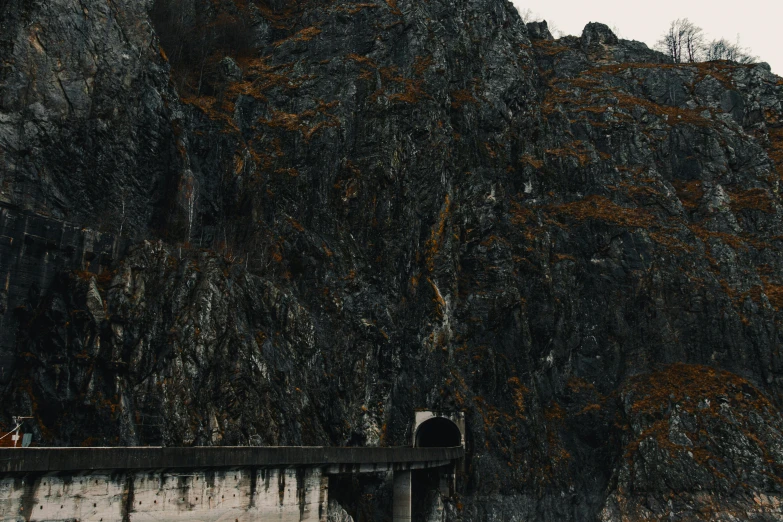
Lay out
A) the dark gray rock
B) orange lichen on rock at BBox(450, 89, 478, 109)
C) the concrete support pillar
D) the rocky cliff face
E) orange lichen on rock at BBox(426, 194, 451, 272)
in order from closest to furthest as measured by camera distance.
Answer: the rocky cliff face, the concrete support pillar, orange lichen on rock at BBox(426, 194, 451, 272), orange lichen on rock at BBox(450, 89, 478, 109), the dark gray rock

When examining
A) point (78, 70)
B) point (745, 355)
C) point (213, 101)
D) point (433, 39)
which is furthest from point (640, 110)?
point (78, 70)

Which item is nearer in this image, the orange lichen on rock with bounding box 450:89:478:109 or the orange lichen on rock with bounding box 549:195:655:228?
the orange lichen on rock with bounding box 549:195:655:228

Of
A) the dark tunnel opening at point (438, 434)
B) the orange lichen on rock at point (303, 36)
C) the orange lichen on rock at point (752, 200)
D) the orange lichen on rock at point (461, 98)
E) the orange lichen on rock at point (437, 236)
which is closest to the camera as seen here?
the dark tunnel opening at point (438, 434)

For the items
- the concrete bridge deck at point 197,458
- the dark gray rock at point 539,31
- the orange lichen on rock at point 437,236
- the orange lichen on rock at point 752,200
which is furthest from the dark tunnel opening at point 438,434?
the dark gray rock at point 539,31

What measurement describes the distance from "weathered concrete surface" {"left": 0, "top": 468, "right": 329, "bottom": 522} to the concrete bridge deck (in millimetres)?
410

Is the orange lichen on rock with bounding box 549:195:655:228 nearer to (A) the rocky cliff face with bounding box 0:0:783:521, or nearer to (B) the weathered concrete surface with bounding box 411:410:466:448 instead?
(A) the rocky cliff face with bounding box 0:0:783:521

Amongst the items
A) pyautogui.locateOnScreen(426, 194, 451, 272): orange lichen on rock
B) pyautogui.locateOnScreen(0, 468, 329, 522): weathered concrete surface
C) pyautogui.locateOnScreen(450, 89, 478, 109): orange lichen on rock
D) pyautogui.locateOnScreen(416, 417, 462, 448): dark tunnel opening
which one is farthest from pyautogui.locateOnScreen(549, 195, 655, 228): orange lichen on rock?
pyautogui.locateOnScreen(0, 468, 329, 522): weathered concrete surface

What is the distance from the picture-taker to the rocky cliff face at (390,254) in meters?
34.8

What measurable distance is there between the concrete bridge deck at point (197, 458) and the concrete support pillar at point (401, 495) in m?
1.27

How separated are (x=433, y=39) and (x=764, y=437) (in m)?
44.2

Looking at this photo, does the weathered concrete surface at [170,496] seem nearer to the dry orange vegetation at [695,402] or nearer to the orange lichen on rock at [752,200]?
the dry orange vegetation at [695,402]

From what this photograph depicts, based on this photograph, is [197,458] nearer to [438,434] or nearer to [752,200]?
[438,434]

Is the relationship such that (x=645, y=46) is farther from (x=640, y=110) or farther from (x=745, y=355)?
(x=745, y=355)

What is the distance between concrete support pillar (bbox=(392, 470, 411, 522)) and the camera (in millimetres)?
38125
